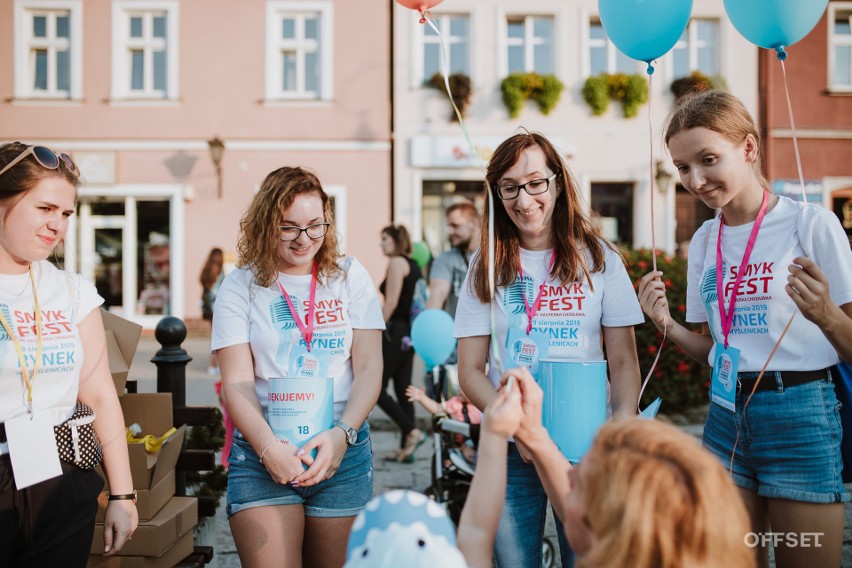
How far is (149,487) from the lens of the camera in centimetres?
244

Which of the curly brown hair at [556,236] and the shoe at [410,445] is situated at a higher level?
the curly brown hair at [556,236]

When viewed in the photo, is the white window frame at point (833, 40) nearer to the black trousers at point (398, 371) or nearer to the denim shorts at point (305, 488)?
the black trousers at point (398, 371)

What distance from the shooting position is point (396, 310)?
5.92m

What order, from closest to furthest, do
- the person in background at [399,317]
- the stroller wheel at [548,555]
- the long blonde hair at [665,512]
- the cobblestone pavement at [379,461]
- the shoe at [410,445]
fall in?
the long blonde hair at [665,512] < the stroller wheel at [548,555] < the cobblestone pavement at [379,461] < the shoe at [410,445] < the person in background at [399,317]

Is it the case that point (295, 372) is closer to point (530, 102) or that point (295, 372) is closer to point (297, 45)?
point (530, 102)

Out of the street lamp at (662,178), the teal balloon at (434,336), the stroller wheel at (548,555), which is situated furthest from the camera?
the street lamp at (662,178)

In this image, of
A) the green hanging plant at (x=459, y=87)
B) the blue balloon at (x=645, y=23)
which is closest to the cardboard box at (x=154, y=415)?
the blue balloon at (x=645, y=23)

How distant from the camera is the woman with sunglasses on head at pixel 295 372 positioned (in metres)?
1.93

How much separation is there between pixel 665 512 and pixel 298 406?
3.29ft

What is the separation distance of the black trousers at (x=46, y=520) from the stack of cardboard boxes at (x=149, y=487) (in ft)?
1.82

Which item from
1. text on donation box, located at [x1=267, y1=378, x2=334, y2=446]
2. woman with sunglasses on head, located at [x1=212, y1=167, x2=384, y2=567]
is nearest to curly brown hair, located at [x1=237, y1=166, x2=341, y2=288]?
woman with sunglasses on head, located at [x1=212, y1=167, x2=384, y2=567]

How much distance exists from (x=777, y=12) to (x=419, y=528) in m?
2.03

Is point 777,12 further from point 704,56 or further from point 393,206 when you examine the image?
point 704,56

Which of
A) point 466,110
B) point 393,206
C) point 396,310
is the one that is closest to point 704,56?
point 466,110
